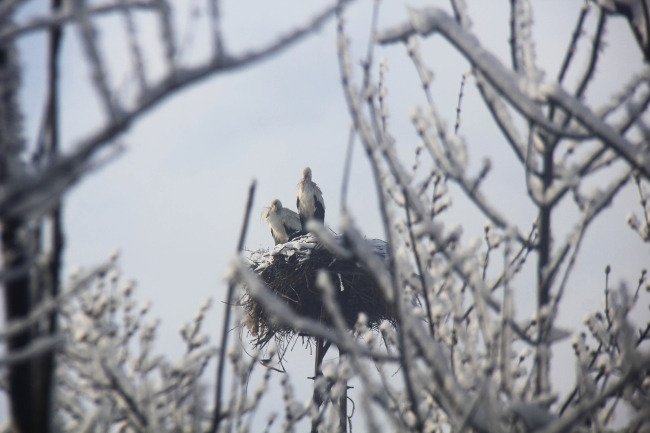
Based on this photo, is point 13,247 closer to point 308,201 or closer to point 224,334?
point 224,334

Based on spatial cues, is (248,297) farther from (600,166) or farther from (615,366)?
(600,166)

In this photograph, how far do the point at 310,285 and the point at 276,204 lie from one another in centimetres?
316

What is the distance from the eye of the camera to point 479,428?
1514mm

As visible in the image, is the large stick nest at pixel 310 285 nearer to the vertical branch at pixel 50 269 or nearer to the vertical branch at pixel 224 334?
the vertical branch at pixel 224 334

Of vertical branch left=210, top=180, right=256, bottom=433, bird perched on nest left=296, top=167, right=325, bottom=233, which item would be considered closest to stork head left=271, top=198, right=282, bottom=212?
bird perched on nest left=296, top=167, right=325, bottom=233

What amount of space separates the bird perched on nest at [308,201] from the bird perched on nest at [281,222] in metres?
0.19

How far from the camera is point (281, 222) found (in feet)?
33.1

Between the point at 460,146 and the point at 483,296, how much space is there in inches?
19.9

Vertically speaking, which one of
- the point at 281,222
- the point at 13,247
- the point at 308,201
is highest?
the point at 308,201

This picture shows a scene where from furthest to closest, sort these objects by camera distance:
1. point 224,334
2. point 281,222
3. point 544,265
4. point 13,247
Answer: point 281,222
point 544,265
point 224,334
point 13,247

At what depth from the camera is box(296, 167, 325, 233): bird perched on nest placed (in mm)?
10328

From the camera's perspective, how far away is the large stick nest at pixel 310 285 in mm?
7336

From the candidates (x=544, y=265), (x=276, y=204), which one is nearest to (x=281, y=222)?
(x=276, y=204)

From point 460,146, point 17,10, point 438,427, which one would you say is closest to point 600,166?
point 460,146
